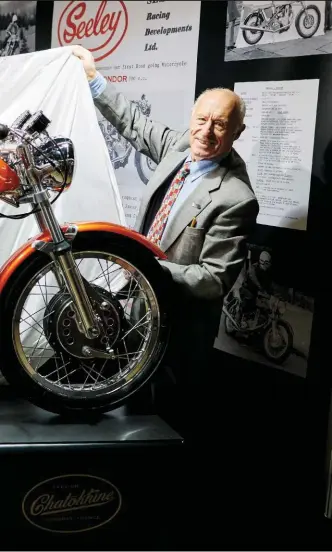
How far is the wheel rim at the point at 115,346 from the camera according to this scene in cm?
183

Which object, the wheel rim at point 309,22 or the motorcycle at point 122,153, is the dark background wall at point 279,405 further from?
the motorcycle at point 122,153

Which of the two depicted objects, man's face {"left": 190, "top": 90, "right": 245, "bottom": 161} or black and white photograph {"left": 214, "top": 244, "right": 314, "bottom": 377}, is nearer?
man's face {"left": 190, "top": 90, "right": 245, "bottom": 161}

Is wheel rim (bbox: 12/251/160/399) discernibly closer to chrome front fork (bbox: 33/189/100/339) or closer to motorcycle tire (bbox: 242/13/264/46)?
chrome front fork (bbox: 33/189/100/339)

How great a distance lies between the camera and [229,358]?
2.77m

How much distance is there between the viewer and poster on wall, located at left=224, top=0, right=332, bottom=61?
2.33 meters

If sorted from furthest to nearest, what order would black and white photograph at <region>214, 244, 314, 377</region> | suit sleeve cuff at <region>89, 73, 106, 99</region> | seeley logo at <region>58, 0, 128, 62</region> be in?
seeley logo at <region>58, 0, 128, 62</region>
black and white photograph at <region>214, 244, 314, 377</region>
suit sleeve cuff at <region>89, 73, 106, 99</region>

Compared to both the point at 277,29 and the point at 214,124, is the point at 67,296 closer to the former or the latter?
the point at 214,124

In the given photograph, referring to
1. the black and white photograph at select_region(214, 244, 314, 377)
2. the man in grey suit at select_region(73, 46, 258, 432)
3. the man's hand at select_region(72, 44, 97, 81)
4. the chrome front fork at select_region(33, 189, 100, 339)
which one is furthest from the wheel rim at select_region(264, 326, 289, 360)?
the man's hand at select_region(72, 44, 97, 81)

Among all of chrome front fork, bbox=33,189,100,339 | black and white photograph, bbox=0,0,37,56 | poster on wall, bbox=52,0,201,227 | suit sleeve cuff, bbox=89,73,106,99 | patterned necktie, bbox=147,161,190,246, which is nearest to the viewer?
chrome front fork, bbox=33,189,100,339

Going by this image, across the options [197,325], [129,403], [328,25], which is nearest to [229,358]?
[197,325]

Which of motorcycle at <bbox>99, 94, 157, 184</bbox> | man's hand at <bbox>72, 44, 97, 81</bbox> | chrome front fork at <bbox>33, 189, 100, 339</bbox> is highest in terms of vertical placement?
man's hand at <bbox>72, 44, 97, 81</bbox>

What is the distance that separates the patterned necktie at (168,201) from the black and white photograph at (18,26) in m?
1.37

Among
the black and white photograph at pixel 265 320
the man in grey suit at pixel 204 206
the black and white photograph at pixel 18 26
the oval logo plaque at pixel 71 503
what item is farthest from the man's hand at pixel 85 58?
the oval logo plaque at pixel 71 503

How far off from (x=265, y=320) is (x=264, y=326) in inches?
1.1
